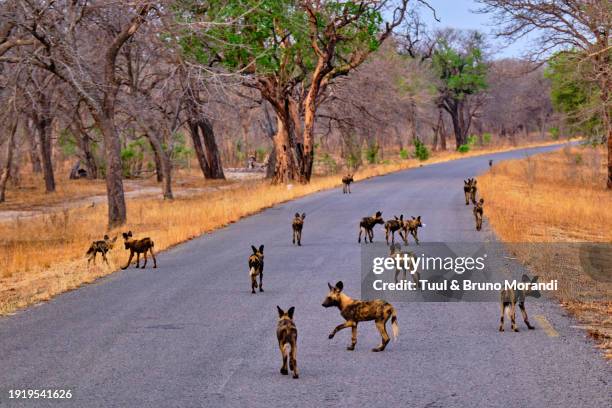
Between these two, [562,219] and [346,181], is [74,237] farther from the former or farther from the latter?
A: [346,181]

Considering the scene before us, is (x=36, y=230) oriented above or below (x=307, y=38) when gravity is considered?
below

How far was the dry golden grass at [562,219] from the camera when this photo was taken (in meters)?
10.4

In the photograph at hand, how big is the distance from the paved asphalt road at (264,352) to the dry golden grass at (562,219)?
1.70 ft

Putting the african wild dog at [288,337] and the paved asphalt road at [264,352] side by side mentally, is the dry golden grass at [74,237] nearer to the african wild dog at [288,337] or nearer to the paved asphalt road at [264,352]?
the paved asphalt road at [264,352]

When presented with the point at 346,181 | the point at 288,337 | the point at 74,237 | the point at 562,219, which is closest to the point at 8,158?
the point at 346,181

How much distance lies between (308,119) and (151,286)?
29.4 m

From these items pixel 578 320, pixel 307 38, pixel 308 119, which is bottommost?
pixel 578 320

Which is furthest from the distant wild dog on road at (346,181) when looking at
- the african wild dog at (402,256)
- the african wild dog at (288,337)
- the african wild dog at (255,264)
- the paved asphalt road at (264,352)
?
the african wild dog at (288,337)

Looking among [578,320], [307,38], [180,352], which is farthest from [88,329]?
[307,38]

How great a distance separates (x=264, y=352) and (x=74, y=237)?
14.7m

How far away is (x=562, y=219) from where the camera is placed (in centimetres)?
2189

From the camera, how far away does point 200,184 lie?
4791cm

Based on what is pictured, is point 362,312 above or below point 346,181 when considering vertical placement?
below

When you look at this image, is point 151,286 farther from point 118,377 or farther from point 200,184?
point 200,184
